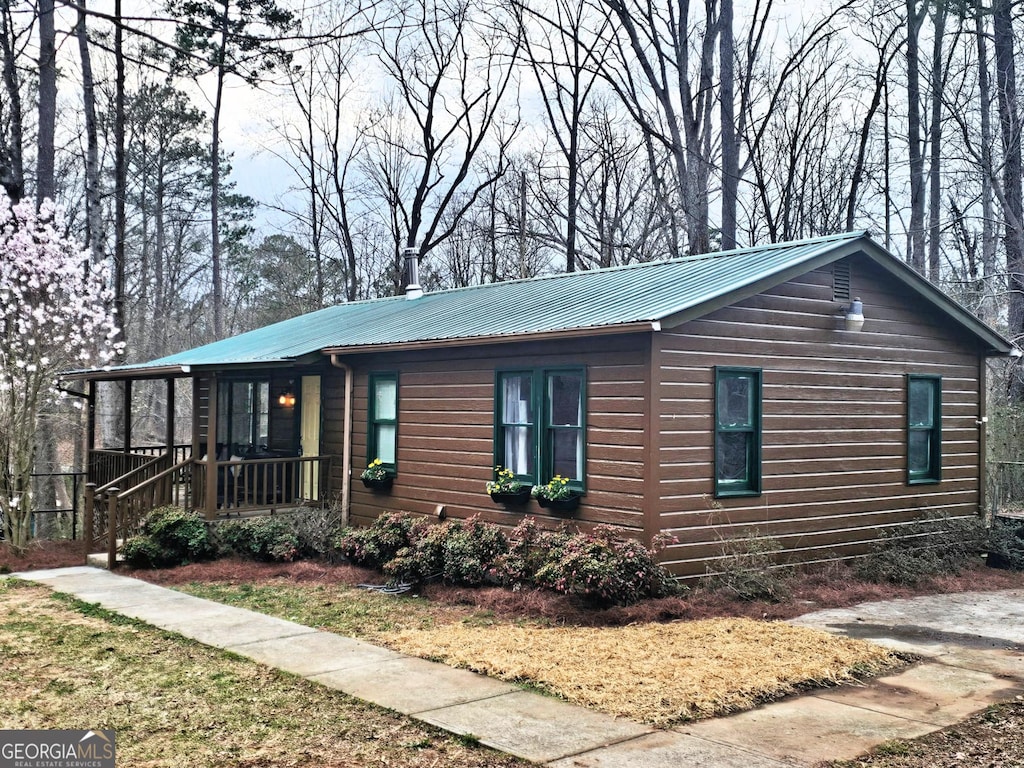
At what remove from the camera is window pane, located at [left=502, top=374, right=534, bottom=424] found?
11352 mm

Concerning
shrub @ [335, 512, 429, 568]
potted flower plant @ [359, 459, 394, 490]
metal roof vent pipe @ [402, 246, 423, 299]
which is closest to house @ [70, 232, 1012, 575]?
potted flower plant @ [359, 459, 394, 490]

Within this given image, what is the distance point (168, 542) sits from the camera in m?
12.3

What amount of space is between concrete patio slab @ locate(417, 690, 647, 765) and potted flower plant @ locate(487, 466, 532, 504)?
15.1 ft

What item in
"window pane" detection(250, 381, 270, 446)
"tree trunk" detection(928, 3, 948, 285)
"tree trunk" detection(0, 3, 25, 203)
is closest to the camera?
"window pane" detection(250, 381, 270, 446)

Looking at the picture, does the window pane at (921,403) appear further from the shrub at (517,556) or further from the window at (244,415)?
the window at (244,415)

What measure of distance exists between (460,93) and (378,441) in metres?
17.8

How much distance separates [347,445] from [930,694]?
8.85 meters

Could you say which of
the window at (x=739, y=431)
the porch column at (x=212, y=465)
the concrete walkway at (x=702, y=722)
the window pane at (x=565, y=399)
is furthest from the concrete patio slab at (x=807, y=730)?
the porch column at (x=212, y=465)

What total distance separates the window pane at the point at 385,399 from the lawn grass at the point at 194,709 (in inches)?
210

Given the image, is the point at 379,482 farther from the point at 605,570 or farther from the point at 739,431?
the point at 739,431

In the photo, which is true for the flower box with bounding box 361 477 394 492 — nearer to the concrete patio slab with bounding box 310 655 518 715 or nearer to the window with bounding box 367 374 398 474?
the window with bounding box 367 374 398 474

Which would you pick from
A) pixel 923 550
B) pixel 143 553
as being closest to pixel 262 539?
pixel 143 553

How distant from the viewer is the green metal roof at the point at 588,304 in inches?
400

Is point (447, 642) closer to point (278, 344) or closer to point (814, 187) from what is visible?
point (278, 344)
